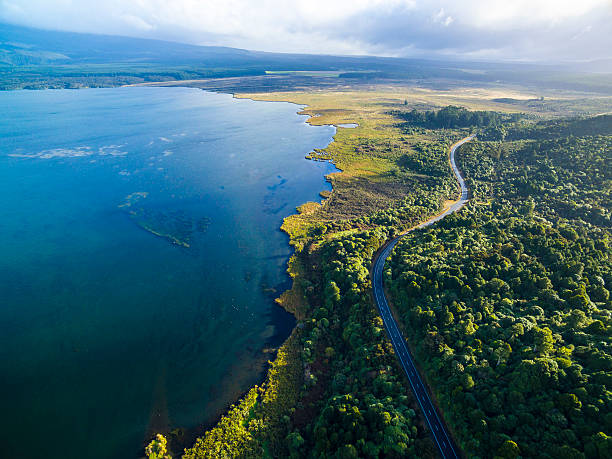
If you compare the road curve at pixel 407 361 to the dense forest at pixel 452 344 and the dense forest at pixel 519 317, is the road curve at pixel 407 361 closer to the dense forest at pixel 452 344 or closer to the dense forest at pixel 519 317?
the dense forest at pixel 452 344

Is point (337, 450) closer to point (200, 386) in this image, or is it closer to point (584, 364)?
point (200, 386)

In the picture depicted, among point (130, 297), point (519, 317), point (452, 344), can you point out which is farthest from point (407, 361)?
point (130, 297)

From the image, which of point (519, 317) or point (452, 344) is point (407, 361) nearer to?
point (452, 344)

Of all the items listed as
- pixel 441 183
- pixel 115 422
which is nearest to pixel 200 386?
pixel 115 422

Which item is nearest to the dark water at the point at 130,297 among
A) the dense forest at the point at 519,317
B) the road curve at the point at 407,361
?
the road curve at the point at 407,361

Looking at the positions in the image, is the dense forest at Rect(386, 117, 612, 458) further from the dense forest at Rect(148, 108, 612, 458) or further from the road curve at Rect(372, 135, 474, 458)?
the road curve at Rect(372, 135, 474, 458)

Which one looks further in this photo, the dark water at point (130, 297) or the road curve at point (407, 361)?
the dark water at point (130, 297)
